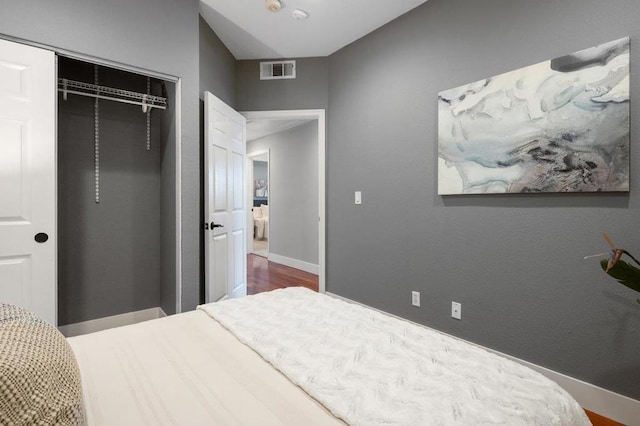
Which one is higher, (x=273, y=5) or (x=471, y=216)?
(x=273, y=5)

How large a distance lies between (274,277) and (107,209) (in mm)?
2666

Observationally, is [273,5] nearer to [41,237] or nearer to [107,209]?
[107,209]

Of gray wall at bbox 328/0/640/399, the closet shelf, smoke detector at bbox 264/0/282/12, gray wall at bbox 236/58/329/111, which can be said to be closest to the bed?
gray wall at bbox 328/0/640/399

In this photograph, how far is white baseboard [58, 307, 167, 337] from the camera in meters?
2.56

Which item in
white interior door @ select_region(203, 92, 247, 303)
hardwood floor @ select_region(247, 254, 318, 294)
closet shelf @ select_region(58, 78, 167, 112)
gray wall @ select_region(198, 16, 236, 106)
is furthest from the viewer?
hardwood floor @ select_region(247, 254, 318, 294)

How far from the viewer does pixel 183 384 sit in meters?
0.95

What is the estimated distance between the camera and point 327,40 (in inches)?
127

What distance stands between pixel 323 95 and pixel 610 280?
293 centimetres

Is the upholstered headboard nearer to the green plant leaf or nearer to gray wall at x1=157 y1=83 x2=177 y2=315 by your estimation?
the green plant leaf

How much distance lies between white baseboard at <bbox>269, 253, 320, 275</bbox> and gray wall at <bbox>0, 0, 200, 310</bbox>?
2.74 meters

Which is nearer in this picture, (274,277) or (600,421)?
(600,421)

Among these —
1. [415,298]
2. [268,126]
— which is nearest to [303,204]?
[268,126]

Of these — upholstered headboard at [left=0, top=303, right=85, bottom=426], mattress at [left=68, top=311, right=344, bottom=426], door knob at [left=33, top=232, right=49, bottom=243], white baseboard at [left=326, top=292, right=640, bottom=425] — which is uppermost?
door knob at [left=33, top=232, right=49, bottom=243]

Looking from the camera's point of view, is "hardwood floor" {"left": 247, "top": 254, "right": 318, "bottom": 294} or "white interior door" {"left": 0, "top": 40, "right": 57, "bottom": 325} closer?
"white interior door" {"left": 0, "top": 40, "right": 57, "bottom": 325}
